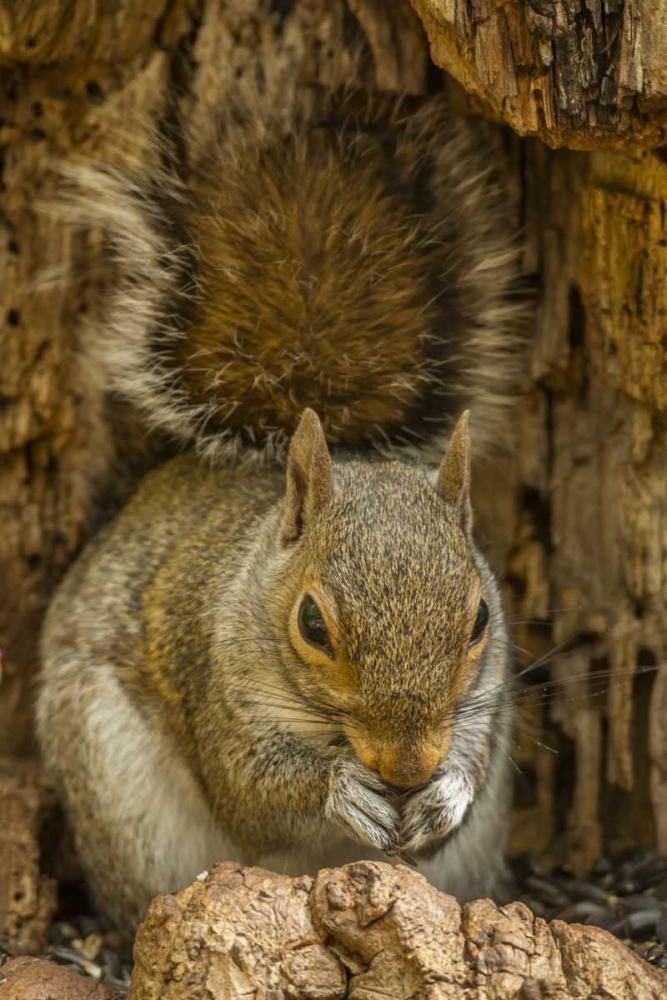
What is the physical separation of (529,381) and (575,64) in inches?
37.0

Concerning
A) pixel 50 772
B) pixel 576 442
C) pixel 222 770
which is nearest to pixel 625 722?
pixel 576 442

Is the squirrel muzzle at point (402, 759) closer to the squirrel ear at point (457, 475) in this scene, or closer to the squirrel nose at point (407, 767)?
the squirrel nose at point (407, 767)

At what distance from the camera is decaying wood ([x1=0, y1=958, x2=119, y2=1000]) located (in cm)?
220

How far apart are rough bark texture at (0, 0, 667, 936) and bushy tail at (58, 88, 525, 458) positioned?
0.43ft

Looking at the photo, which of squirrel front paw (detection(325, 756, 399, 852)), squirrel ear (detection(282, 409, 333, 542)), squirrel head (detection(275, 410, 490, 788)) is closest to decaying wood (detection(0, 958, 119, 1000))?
squirrel front paw (detection(325, 756, 399, 852))

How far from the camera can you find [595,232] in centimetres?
275

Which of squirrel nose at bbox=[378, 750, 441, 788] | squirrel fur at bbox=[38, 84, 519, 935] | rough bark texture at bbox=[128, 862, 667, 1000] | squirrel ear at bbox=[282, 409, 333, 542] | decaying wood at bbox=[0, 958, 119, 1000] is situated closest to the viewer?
rough bark texture at bbox=[128, 862, 667, 1000]

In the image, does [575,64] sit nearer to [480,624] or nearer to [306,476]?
[306,476]

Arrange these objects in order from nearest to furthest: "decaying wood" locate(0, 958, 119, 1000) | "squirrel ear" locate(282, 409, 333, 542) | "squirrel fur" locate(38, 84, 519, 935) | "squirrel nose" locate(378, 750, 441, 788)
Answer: "squirrel nose" locate(378, 750, 441, 788) → "decaying wood" locate(0, 958, 119, 1000) → "squirrel ear" locate(282, 409, 333, 542) → "squirrel fur" locate(38, 84, 519, 935)

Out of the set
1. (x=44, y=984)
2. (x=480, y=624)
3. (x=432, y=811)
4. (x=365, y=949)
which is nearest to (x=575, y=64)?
(x=480, y=624)

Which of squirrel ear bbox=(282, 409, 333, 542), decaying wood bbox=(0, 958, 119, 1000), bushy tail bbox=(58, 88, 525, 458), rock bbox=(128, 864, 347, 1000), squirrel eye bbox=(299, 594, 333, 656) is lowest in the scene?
decaying wood bbox=(0, 958, 119, 1000)

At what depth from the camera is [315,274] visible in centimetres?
277

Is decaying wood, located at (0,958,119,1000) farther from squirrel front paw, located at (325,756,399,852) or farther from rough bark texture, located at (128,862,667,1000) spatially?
squirrel front paw, located at (325,756,399,852)

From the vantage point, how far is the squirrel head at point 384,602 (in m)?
2.12
